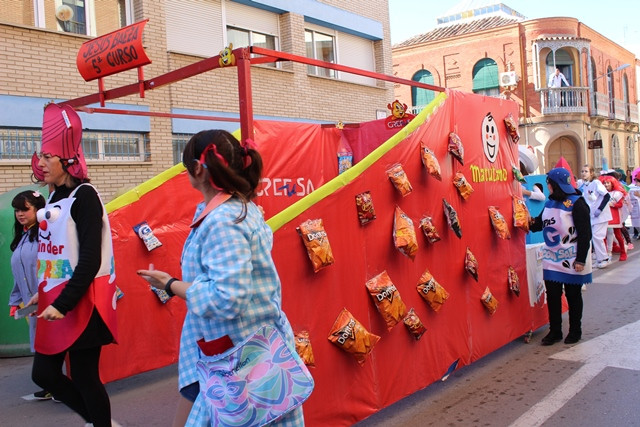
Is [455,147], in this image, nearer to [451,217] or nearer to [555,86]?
[451,217]

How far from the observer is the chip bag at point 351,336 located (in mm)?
3785

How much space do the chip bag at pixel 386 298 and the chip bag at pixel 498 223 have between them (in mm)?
1708

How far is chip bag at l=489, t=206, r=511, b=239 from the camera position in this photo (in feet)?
18.1

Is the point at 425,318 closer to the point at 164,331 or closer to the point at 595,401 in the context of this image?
the point at 595,401

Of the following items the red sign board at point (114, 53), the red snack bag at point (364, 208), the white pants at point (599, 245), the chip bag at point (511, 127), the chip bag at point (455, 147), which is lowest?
the white pants at point (599, 245)

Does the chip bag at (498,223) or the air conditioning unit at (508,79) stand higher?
the air conditioning unit at (508,79)

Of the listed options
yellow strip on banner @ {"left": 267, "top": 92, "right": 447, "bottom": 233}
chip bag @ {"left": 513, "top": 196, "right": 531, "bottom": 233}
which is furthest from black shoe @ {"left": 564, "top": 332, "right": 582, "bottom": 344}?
yellow strip on banner @ {"left": 267, "top": 92, "right": 447, "bottom": 233}

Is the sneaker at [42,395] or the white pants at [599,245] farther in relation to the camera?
the white pants at [599,245]

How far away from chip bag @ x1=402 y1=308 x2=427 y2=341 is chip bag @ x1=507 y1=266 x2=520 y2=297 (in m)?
1.67

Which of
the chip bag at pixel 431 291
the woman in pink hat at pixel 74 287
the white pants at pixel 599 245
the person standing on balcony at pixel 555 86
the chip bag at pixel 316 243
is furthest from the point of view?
the person standing on balcony at pixel 555 86

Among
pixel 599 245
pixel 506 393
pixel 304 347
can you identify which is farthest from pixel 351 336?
pixel 599 245

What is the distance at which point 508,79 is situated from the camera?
3212cm

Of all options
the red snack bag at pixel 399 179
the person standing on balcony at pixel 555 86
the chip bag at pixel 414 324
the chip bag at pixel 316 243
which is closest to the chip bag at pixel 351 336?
the chip bag at pixel 316 243

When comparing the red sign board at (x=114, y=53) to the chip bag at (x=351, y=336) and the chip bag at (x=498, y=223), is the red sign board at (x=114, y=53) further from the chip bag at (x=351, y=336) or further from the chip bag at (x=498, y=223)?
the chip bag at (x=498, y=223)
